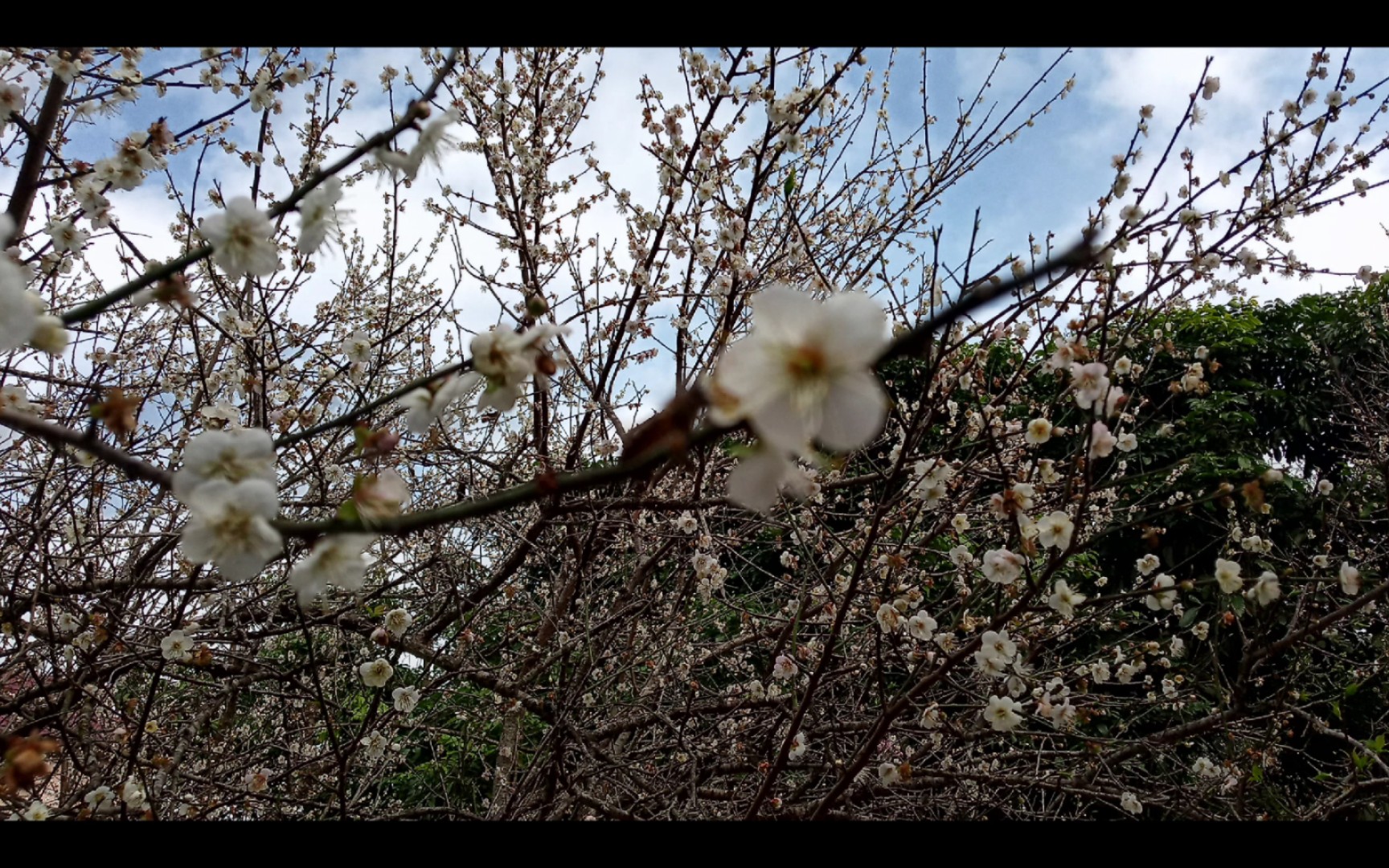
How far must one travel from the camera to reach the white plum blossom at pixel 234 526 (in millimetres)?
741

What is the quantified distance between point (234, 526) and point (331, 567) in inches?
4.0

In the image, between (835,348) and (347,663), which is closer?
(835,348)

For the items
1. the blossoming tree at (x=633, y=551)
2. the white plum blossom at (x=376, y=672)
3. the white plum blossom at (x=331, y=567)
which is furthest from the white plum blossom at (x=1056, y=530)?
the white plum blossom at (x=376, y=672)

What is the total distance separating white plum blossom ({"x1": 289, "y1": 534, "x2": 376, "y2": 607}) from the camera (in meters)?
0.77

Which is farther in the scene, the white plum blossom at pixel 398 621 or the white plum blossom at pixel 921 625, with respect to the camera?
the white plum blossom at pixel 398 621

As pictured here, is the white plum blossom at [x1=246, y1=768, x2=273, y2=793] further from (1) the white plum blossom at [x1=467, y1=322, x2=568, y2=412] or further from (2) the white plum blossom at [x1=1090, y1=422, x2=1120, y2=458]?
(2) the white plum blossom at [x1=1090, y1=422, x2=1120, y2=458]

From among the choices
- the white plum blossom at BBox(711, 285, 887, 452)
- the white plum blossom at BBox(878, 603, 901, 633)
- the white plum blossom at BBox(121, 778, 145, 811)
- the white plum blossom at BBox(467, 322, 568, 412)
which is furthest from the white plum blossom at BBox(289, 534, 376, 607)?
the white plum blossom at BBox(878, 603, 901, 633)

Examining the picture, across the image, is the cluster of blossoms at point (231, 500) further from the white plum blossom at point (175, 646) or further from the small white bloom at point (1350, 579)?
the small white bloom at point (1350, 579)

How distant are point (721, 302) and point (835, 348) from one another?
2828mm

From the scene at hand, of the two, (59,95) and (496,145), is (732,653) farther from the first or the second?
(59,95)

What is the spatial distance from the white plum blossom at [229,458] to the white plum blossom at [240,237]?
363mm

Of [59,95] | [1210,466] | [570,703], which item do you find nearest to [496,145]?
[59,95]

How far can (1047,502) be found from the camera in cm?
308

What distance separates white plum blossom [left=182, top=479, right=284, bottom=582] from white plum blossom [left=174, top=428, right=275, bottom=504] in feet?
0.09
